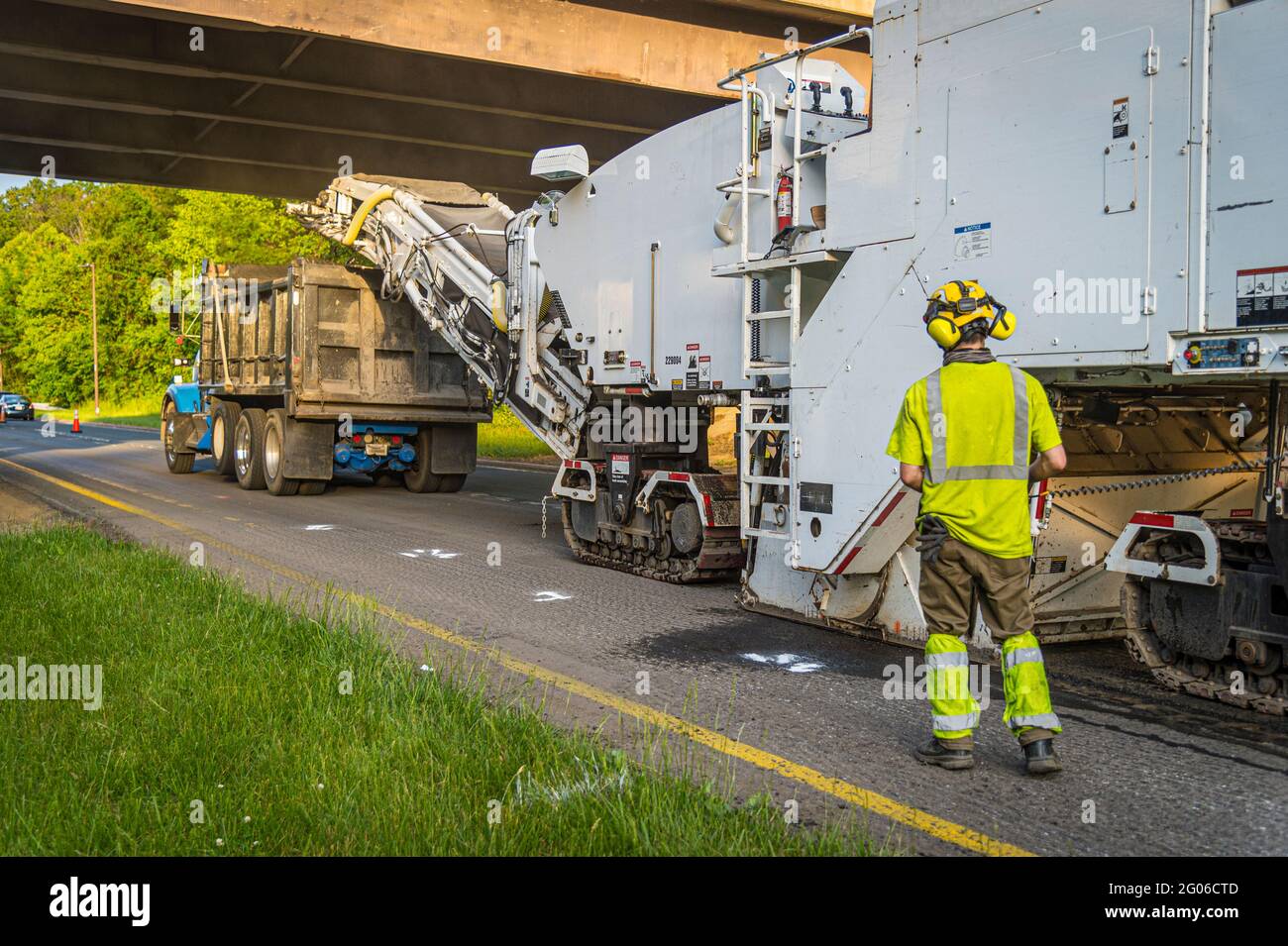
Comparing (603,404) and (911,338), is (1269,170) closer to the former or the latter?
(911,338)

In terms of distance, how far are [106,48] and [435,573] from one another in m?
9.27

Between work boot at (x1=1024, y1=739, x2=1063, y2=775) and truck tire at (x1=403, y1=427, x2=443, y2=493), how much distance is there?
41.8 ft

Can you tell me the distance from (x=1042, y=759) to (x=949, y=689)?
1.41 feet

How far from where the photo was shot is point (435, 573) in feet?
32.2

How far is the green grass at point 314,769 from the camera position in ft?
12.5

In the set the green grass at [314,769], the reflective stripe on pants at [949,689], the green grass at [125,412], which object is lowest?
the green grass at [314,769]

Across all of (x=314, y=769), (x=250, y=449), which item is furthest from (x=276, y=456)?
(x=314, y=769)

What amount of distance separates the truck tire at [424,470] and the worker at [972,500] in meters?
12.4

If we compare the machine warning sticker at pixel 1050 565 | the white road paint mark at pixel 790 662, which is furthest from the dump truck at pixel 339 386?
the machine warning sticker at pixel 1050 565

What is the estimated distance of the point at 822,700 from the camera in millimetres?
6035

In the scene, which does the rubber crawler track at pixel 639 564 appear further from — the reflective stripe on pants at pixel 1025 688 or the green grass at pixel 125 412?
the green grass at pixel 125 412

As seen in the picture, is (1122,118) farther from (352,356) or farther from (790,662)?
(352,356)

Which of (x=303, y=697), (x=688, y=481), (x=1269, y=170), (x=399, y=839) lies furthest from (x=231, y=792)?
(x=688, y=481)

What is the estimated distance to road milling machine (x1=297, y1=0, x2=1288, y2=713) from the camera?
540cm
